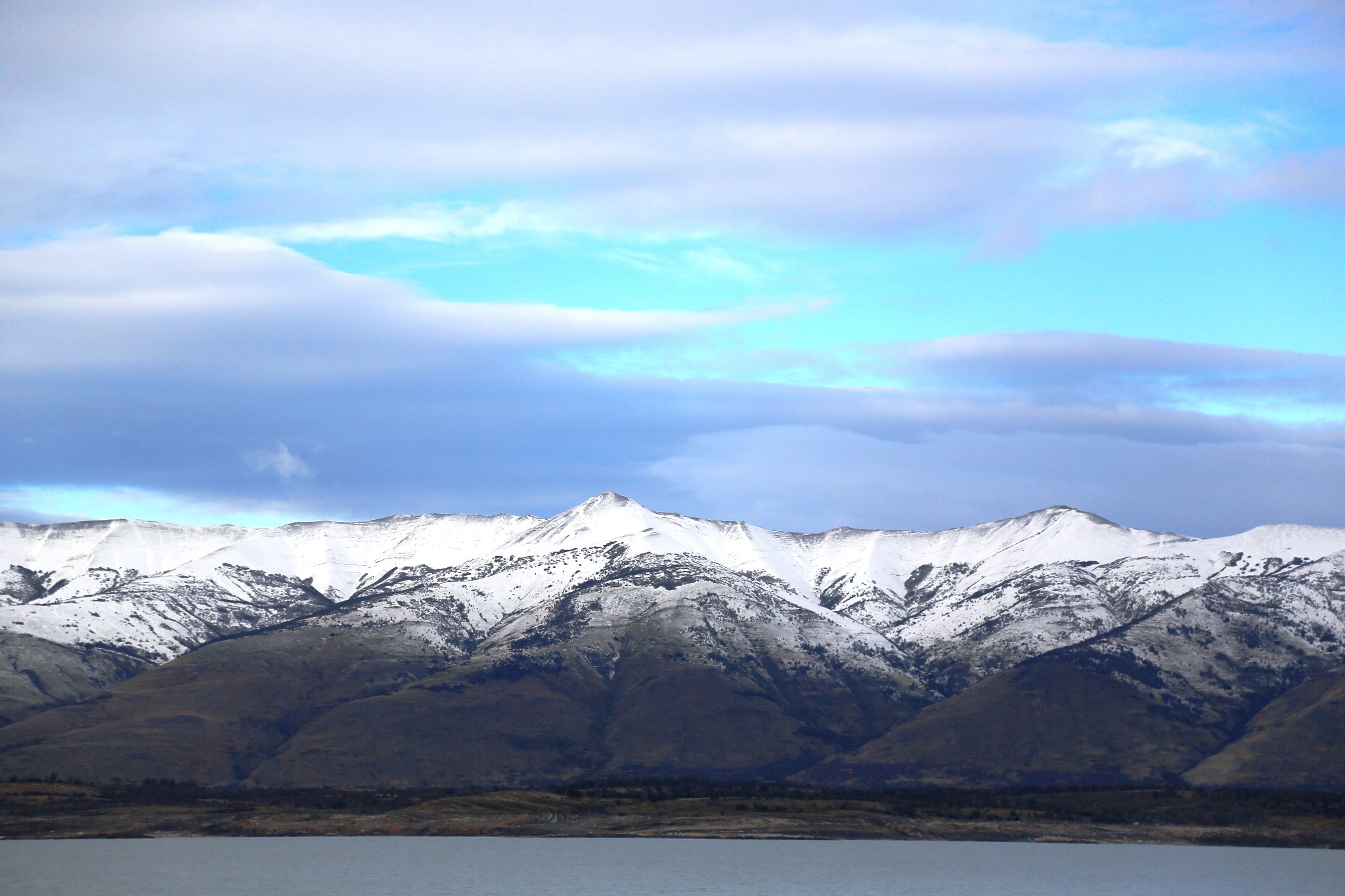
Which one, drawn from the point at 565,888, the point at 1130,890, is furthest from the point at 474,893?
the point at 1130,890

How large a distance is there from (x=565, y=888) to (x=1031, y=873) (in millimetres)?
63361

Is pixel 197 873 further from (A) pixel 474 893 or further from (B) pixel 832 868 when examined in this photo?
(B) pixel 832 868

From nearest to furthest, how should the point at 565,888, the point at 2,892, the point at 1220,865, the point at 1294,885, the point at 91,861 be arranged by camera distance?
the point at 2,892 → the point at 565,888 → the point at 1294,885 → the point at 91,861 → the point at 1220,865

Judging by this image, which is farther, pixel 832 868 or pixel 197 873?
pixel 832 868

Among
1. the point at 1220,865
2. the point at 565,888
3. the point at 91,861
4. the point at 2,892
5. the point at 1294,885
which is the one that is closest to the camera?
the point at 2,892

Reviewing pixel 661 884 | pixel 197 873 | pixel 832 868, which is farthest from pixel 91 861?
pixel 832 868

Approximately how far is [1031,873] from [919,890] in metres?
31.2

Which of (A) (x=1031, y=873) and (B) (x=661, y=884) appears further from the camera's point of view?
(A) (x=1031, y=873)

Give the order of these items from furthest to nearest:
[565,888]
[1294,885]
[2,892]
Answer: [1294,885] → [565,888] → [2,892]

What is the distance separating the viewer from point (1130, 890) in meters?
164

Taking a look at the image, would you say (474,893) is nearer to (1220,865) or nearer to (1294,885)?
(1294,885)

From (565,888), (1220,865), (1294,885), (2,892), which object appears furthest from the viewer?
(1220,865)

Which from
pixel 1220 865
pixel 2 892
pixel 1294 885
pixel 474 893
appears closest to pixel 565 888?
pixel 474 893

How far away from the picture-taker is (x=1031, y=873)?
185500 mm
